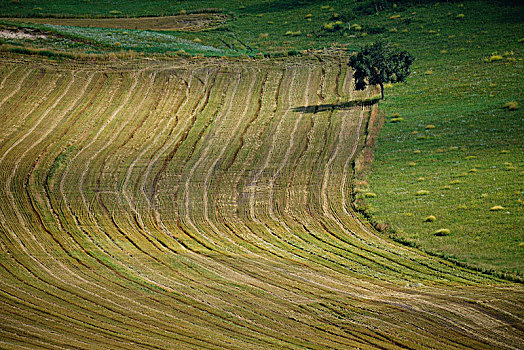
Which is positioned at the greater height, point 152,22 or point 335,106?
point 152,22

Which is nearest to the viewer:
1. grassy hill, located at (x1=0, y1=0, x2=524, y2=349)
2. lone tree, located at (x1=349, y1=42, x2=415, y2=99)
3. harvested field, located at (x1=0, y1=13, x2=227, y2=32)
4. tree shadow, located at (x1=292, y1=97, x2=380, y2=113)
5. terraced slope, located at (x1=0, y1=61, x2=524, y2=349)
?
Answer: terraced slope, located at (x1=0, y1=61, x2=524, y2=349)

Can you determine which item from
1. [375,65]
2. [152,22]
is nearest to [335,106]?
[375,65]

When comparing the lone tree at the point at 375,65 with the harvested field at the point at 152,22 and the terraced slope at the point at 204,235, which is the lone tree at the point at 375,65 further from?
the harvested field at the point at 152,22

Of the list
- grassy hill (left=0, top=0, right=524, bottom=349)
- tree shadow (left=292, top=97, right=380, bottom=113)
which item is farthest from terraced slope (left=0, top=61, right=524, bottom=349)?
tree shadow (left=292, top=97, right=380, bottom=113)

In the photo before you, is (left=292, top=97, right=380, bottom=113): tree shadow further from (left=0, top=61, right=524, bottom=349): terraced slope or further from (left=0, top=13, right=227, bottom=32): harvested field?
(left=0, top=13, right=227, bottom=32): harvested field

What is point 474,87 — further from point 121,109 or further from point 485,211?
point 121,109

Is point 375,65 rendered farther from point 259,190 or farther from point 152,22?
point 152,22
